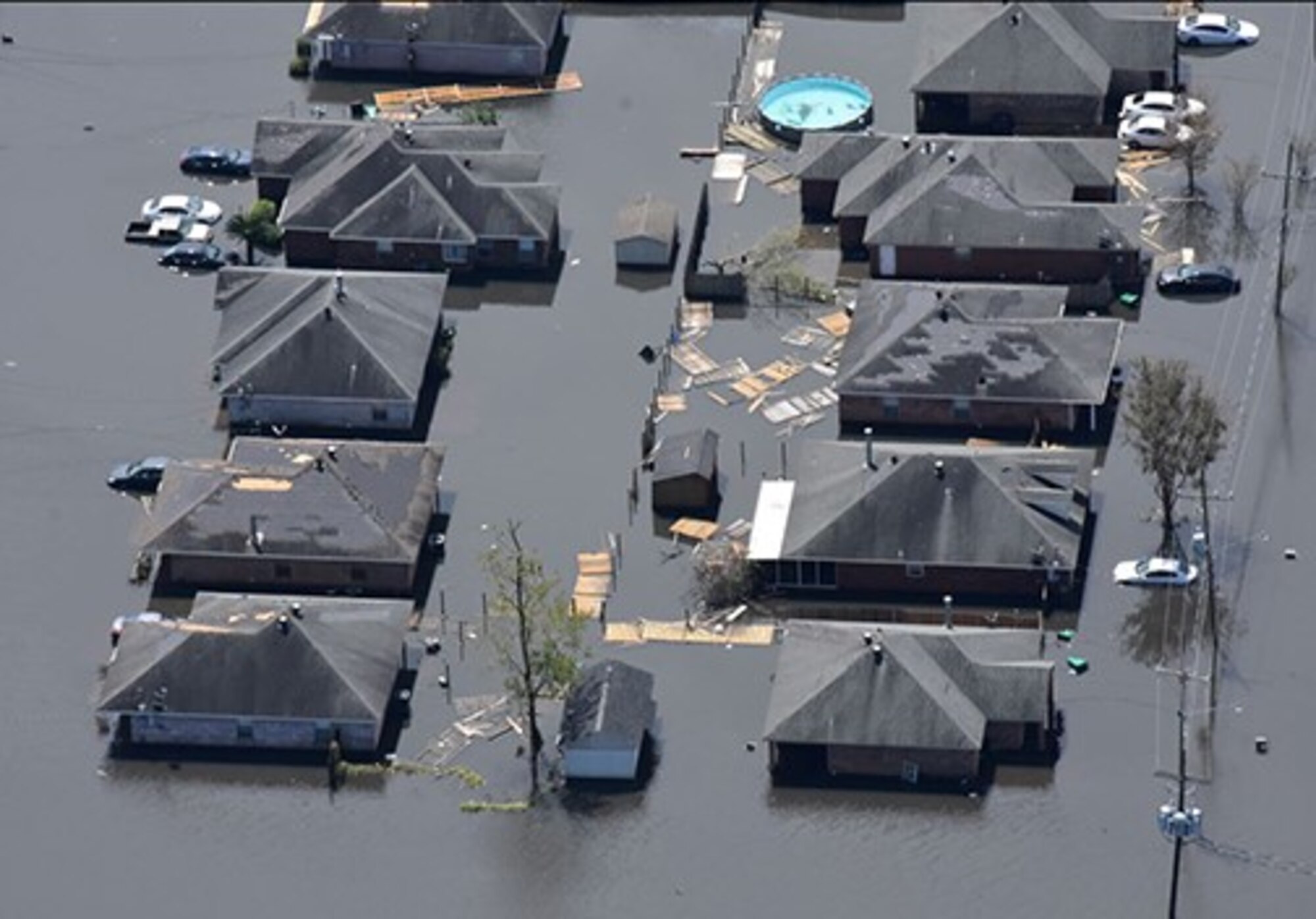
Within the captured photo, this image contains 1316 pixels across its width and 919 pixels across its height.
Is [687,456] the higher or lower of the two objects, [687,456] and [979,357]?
the lower

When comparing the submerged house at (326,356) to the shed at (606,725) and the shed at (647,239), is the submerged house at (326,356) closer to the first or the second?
the shed at (647,239)

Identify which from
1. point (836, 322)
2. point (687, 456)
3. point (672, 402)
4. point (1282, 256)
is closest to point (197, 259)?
point (672, 402)

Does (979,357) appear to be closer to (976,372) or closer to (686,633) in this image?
(976,372)

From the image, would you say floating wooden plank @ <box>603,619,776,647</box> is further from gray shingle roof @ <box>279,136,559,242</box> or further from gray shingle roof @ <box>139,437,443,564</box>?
gray shingle roof @ <box>279,136,559,242</box>

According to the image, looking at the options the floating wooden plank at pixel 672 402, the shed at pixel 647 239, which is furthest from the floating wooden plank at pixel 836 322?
the shed at pixel 647 239

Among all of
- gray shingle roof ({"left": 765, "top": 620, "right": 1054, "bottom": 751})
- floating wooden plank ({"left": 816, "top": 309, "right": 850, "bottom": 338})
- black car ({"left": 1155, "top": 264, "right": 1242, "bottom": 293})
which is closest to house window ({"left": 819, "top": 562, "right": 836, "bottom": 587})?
gray shingle roof ({"left": 765, "top": 620, "right": 1054, "bottom": 751})
